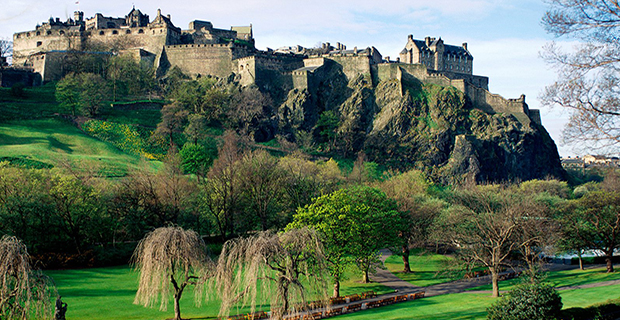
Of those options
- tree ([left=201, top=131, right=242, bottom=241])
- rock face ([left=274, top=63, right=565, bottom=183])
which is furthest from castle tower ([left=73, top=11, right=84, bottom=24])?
tree ([left=201, top=131, right=242, bottom=241])

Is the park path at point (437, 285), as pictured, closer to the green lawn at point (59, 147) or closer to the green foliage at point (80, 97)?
the green lawn at point (59, 147)

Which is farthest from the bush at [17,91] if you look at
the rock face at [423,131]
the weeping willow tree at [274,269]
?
the weeping willow tree at [274,269]

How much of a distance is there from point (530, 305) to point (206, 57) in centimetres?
7381

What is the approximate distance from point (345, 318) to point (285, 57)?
66937mm

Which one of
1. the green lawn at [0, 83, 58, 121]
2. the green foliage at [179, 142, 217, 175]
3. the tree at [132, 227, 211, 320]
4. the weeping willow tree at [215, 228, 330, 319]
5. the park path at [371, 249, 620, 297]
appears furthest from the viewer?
the green lawn at [0, 83, 58, 121]

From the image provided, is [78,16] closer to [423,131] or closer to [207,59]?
[207,59]

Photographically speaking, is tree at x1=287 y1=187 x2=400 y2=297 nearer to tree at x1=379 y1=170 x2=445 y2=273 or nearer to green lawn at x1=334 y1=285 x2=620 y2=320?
tree at x1=379 y1=170 x2=445 y2=273

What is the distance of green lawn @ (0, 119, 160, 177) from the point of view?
2169 inches

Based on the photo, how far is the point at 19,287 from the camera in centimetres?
1838

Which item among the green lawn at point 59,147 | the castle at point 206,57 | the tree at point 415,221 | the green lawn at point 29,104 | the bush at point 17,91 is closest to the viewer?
the tree at point 415,221

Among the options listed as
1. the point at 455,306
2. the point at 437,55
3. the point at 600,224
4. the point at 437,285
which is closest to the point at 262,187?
the point at 437,285

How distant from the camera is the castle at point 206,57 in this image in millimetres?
82750

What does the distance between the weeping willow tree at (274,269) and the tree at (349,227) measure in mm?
8540

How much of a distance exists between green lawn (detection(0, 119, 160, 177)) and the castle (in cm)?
1868
